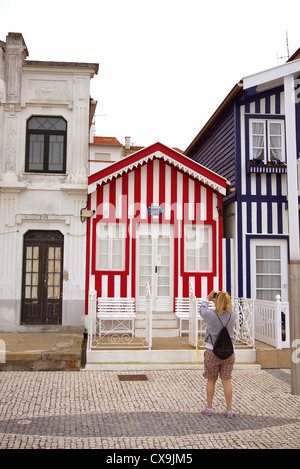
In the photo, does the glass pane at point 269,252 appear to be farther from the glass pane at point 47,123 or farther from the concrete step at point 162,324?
the glass pane at point 47,123

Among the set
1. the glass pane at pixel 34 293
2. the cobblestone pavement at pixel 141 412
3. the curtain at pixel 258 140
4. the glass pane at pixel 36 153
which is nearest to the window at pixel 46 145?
the glass pane at pixel 36 153

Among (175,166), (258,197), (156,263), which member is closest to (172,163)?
(175,166)

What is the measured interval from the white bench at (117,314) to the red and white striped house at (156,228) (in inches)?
17.0

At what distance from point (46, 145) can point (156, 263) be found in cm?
408

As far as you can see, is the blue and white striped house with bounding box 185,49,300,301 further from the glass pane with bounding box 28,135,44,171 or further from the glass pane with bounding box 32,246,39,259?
the glass pane with bounding box 28,135,44,171

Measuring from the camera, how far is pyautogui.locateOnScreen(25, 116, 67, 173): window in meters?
11.6

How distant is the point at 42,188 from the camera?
1144cm

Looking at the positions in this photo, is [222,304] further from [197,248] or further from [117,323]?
[197,248]

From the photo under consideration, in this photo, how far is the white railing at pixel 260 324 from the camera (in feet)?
30.6

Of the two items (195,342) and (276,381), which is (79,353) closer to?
(195,342)

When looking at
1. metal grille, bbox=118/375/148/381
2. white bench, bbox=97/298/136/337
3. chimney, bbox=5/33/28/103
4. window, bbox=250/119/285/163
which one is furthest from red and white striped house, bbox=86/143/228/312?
metal grille, bbox=118/375/148/381

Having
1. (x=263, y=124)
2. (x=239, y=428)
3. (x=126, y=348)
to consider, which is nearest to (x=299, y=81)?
(x=263, y=124)

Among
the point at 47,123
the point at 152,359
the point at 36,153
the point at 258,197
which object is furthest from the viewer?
the point at 258,197

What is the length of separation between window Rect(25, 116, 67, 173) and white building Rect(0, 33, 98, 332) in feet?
0.08
